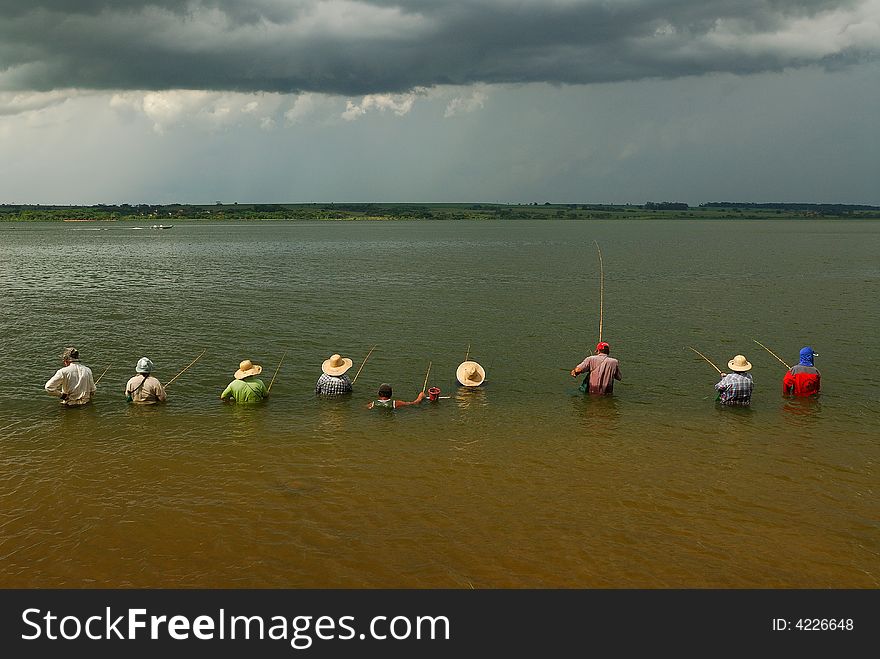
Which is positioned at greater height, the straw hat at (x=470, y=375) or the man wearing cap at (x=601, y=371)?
the man wearing cap at (x=601, y=371)

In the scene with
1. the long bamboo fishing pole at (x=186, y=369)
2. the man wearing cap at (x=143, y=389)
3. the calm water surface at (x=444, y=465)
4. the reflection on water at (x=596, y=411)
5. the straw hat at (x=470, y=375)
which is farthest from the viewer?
the long bamboo fishing pole at (x=186, y=369)

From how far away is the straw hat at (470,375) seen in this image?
729 inches

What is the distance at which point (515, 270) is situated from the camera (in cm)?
5828

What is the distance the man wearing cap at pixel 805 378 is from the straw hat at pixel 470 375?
8.17 metres

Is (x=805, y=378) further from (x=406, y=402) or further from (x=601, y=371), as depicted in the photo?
(x=406, y=402)

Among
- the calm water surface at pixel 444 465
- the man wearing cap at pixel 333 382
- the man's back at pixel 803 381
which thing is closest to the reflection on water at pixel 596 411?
the calm water surface at pixel 444 465

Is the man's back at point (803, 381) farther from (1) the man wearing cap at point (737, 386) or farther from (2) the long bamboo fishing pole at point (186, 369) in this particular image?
(2) the long bamboo fishing pole at point (186, 369)

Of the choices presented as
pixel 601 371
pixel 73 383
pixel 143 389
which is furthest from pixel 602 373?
pixel 73 383

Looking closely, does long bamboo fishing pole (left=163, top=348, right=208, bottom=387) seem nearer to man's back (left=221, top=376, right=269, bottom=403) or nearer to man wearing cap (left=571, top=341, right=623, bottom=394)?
man's back (left=221, top=376, right=269, bottom=403)

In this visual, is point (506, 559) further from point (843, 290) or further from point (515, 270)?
point (515, 270)

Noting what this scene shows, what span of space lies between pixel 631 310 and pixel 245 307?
20.6 metres

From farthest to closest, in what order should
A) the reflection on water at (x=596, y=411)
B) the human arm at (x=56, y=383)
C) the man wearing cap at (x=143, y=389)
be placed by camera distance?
the man wearing cap at (x=143, y=389) → the human arm at (x=56, y=383) → the reflection on water at (x=596, y=411)

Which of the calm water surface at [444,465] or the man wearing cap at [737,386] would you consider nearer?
the calm water surface at [444,465]
